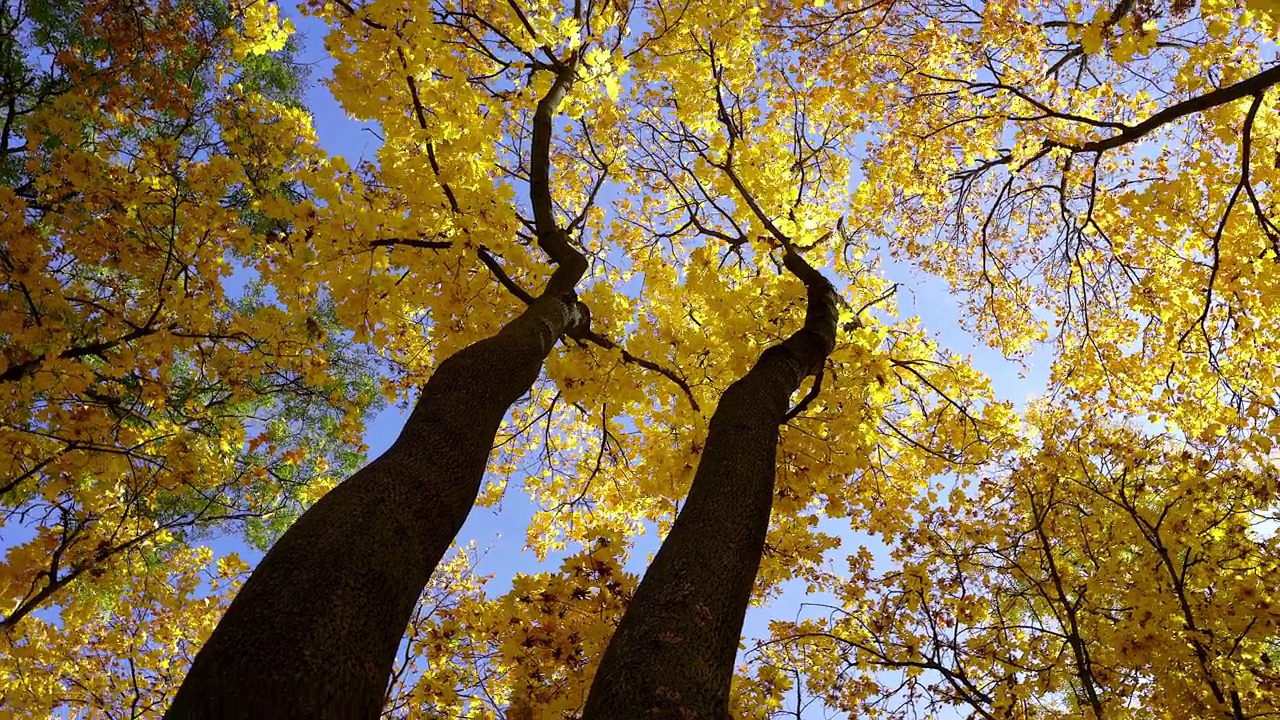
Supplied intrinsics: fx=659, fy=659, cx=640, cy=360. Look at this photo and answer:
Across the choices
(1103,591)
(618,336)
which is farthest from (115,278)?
(1103,591)

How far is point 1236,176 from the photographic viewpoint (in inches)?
285

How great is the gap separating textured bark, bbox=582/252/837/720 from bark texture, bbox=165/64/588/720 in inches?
26.3

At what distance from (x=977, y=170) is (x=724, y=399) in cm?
491

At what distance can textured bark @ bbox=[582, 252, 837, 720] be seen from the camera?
6.14 ft

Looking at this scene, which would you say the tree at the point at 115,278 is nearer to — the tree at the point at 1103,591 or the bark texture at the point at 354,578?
the bark texture at the point at 354,578

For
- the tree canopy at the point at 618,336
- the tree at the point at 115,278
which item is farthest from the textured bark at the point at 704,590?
the tree at the point at 115,278

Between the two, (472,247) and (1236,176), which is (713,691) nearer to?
(472,247)

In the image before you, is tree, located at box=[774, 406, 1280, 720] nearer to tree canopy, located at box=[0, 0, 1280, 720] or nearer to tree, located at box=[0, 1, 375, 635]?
tree canopy, located at box=[0, 0, 1280, 720]

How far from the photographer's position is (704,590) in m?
2.28

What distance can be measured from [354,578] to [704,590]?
1126 millimetres

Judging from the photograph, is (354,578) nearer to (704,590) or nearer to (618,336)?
(704,590)

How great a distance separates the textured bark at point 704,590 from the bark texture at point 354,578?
0.67 meters

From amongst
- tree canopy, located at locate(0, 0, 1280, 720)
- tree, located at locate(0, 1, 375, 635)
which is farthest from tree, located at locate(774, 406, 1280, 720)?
tree, located at locate(0, 1, 375, 635)

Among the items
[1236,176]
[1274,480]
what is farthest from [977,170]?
[1274,480]
